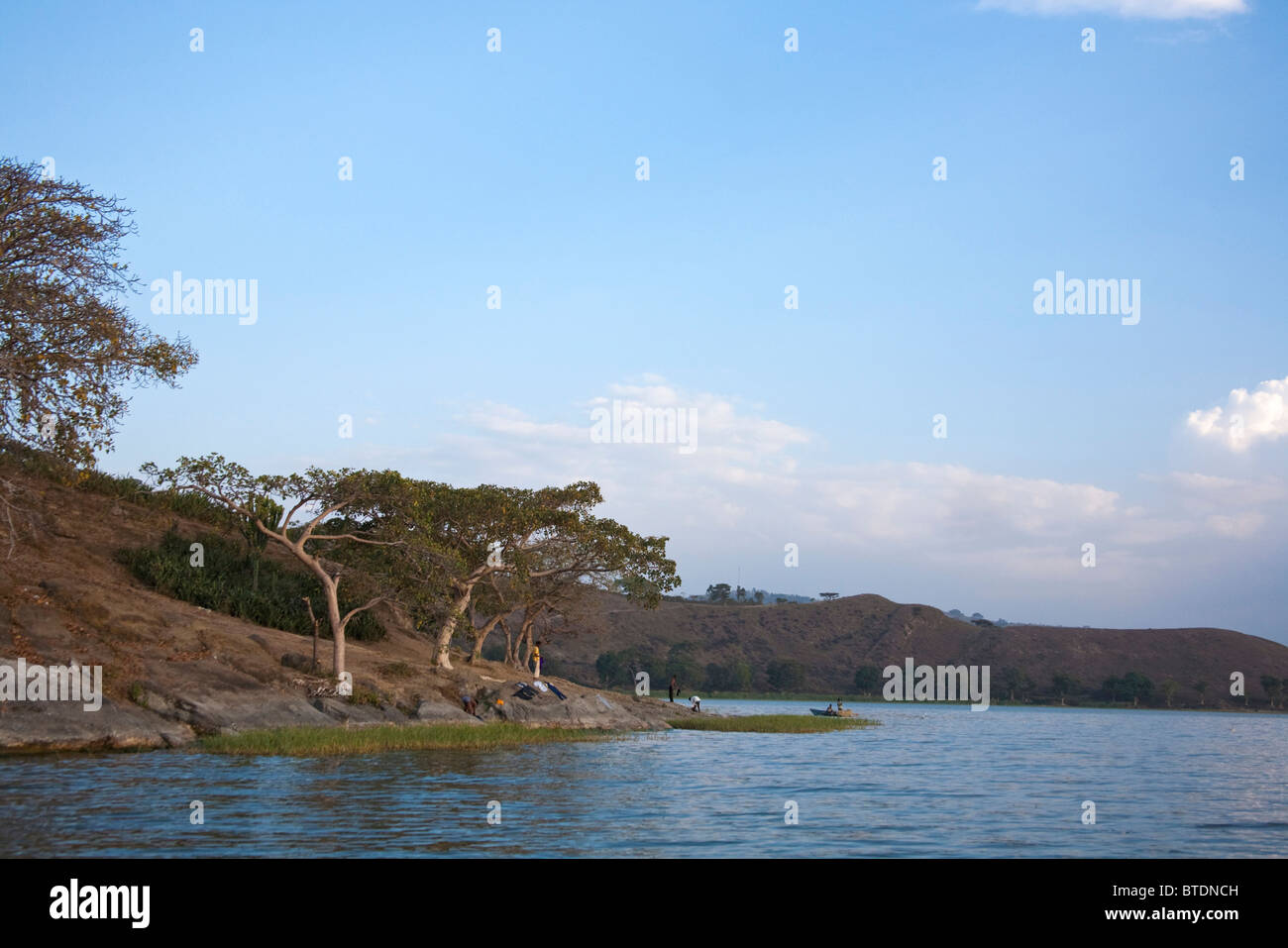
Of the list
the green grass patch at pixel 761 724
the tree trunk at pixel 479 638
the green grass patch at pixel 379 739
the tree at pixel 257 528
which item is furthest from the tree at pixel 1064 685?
the tree at pixel 257 528

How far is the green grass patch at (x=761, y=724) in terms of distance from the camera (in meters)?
49.3

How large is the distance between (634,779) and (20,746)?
630 inches

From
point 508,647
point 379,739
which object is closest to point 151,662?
point 379,739

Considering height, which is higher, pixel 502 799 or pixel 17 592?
pixel 17 592

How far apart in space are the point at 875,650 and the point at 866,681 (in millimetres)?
12786

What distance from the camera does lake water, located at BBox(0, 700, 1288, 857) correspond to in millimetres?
16281

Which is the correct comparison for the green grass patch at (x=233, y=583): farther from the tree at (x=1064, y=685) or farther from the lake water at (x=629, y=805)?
the tree at (x=1064, y=685)

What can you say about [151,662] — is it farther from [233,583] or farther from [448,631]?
[448,631]

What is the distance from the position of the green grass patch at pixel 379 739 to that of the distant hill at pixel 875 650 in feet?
257

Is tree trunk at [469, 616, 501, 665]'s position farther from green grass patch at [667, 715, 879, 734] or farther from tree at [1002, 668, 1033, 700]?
tree at [1002, 668, 1033, 700]
